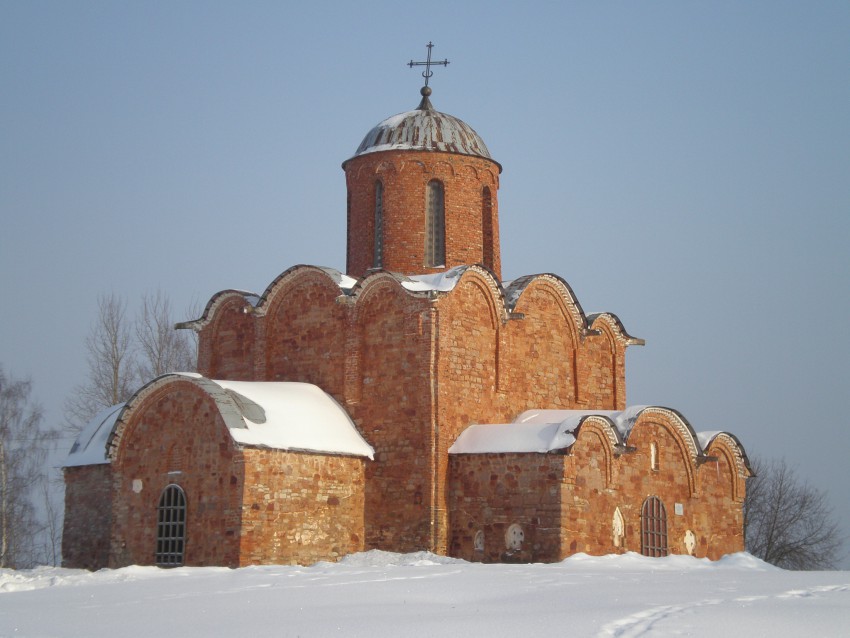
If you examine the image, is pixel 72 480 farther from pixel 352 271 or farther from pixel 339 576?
pixel 339 576

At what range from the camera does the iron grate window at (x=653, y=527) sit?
63.9ft

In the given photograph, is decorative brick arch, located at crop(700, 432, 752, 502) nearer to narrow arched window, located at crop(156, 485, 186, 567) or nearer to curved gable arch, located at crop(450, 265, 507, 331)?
curved gable arch, located at crop(450, 265, 507, 331)

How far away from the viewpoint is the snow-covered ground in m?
9.70

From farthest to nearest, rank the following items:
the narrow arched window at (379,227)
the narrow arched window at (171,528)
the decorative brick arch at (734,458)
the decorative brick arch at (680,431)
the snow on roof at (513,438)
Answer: the narrow arched window at (379,227) < the decorative brick arch at (734,458) < the decorative brick arch at (680,431) < the snow on roof at (513,438) < the narrow arched window at (171,528)

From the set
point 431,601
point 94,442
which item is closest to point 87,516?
point 94,442

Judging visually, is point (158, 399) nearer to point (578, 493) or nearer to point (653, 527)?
point (578, 493)

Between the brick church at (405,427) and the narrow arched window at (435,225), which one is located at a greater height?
the narrow arched window at (435,225)

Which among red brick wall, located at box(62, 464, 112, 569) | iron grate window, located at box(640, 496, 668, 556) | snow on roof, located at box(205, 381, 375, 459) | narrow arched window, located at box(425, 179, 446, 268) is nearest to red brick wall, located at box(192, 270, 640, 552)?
snow on roof, located at box(205, 381, 375, 459)

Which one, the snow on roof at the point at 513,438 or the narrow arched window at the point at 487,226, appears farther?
the narrow arched window at the point at 487,226

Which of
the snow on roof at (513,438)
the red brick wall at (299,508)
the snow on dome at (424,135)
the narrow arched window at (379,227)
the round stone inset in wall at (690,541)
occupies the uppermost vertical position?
the snow on dome at (424,135)

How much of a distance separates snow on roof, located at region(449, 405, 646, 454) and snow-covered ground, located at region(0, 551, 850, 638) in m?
2.37

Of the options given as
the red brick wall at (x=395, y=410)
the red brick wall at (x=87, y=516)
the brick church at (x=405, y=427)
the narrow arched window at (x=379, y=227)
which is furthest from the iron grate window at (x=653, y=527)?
the red brick wall at (x=87, y=516)

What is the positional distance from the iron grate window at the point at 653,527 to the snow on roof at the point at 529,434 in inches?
53.5

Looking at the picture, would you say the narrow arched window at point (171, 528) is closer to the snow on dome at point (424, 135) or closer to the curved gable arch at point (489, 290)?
the curved gable arch at point (489, 290)
